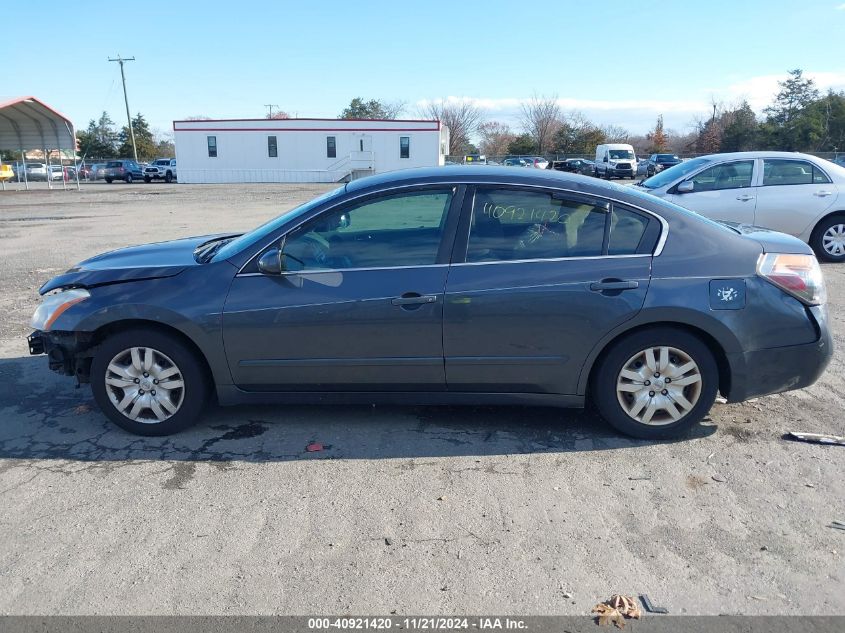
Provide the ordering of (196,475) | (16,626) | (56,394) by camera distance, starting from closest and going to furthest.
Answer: (16,626), (196,475), (56,394)

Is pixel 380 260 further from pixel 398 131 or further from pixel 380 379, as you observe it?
pixel 398 131

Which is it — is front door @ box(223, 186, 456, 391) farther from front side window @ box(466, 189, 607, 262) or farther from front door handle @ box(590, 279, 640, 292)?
front door handle @ box(590, 279, 640, 292)

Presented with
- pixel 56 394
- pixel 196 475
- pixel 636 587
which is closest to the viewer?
pixel 636 587

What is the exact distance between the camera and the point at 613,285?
3953 millimetres

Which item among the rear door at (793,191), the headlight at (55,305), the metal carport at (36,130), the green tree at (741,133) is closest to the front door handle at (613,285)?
the headlight at (55,305)

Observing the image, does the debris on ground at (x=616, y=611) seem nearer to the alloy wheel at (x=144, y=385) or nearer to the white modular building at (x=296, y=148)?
the alloy wheel at (x=144, y=385)

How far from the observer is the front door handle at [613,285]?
155 inches

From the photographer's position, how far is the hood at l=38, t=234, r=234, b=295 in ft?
13.9


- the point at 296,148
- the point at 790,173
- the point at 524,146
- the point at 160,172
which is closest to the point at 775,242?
the point at 790,173

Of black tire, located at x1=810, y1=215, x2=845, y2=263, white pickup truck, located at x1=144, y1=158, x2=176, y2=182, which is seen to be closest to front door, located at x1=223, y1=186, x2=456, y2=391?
black tire, located at x1=810, y1=215, x2=845, y2=263

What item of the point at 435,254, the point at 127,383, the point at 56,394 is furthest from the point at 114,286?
the point at 435,254

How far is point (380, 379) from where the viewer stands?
13.6 feet

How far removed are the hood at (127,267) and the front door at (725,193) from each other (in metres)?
7.93

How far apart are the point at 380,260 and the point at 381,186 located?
492 mm
